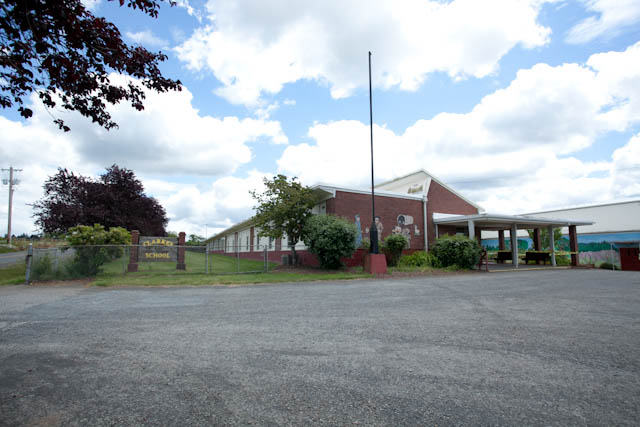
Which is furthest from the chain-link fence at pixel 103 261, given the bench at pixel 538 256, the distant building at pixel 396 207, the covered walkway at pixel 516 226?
the bench at pixel 538 256

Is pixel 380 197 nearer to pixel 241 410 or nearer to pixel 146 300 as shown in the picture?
pixel 146 300

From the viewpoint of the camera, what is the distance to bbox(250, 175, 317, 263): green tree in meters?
17.2

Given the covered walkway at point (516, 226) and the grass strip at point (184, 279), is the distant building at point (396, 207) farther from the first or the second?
the grass strip at point (184, 279)

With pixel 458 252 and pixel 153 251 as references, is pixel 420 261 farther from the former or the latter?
pixel 153 251

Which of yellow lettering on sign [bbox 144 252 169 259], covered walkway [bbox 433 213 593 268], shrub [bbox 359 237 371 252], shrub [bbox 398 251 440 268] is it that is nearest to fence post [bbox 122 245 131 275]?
yellow lettering on sign [bbox 144 252 169 259]

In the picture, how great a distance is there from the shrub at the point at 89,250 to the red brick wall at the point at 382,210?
10.7 m

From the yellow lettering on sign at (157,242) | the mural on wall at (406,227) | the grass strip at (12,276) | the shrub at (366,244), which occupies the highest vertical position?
the mural on wall at (406,227)

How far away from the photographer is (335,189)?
A: 1847 cm

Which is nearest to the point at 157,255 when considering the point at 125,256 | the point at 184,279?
the point at 125,256

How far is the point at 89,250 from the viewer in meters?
13.8

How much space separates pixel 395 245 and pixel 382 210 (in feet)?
10.7

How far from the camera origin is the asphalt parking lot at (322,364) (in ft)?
9.11

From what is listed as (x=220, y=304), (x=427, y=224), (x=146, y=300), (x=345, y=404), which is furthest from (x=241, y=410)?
(x=427, y=224)

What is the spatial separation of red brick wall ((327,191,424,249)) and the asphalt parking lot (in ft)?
37.8
